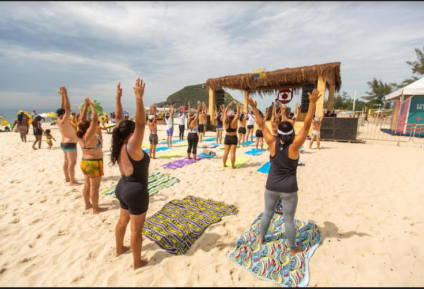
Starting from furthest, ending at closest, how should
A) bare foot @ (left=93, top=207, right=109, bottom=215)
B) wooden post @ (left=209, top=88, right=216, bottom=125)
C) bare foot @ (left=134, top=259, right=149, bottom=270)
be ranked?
wooden post @ (left=209, top=88, right=216, bottom=125) → bare foot @ (left=93, top=207, right=109, bottom=215) → bare foot @ (left=134, top=259, right=149, bottom=270)

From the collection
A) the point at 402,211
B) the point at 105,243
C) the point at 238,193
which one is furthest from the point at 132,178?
the point at 402,211

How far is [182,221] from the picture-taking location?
331 centimetres

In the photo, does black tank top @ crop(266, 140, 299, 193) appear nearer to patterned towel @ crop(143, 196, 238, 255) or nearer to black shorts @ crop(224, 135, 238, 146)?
patterned towel @ crop(143, 196, 238, 255)

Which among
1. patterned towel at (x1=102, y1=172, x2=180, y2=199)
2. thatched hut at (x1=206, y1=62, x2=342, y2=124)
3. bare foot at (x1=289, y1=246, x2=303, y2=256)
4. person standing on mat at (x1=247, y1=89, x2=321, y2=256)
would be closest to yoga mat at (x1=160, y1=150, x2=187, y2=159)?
patterned towel at (x1=102, y1=172, x2=180, y2=199)

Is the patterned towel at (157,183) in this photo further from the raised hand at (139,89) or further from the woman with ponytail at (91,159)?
the raised hand at (139,89)

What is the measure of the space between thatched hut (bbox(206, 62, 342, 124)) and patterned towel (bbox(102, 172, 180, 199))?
9188 mm

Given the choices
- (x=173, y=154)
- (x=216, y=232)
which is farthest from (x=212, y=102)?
(x=216, y=232)

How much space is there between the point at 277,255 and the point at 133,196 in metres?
1.95

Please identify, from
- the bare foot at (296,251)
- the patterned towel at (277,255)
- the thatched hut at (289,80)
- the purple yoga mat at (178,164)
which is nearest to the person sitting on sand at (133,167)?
the patterned towel at (277,255)

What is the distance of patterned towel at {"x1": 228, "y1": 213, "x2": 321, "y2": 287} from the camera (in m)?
2.27

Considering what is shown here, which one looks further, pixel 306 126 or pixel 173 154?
pixel 173 154

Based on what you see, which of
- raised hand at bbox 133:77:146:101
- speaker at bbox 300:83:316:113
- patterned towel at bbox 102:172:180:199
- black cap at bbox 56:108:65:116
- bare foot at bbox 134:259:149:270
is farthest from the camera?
speaker at bbox 300:83:316:113

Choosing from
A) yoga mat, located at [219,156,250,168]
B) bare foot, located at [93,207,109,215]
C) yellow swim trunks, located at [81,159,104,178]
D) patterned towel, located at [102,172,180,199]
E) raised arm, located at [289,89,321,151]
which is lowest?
bare foot, located at [93,207,109,215]

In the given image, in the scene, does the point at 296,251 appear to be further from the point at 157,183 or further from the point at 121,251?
the point at 157,183
